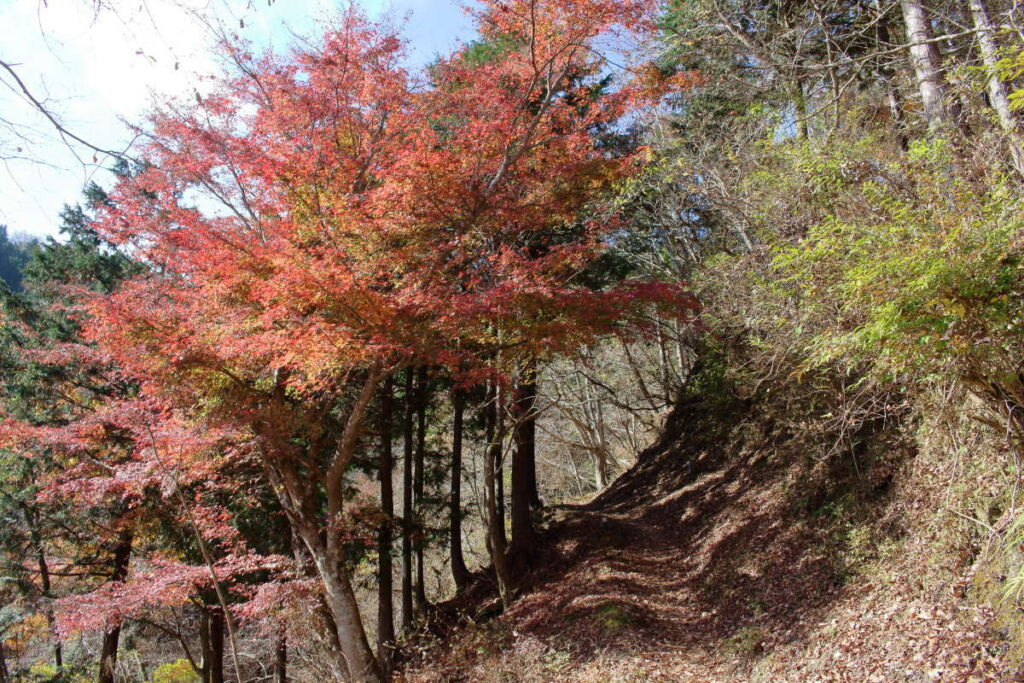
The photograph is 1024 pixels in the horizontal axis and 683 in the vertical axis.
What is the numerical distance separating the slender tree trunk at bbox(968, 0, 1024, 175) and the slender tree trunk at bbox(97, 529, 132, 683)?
1516 centimetres

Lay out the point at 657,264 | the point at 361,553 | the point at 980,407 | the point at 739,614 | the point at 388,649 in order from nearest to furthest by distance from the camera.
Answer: the point at 980,407 < the point at 739,614 < the point at 388,649 < the point at 361,553 < the point at 657,264

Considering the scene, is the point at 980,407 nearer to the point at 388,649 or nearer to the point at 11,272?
the point at 388,649

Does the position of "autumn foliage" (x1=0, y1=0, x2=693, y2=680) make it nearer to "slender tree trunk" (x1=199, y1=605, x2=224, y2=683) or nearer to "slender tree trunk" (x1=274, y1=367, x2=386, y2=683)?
"slender tree trunk" (x1=274, y1=367, x2=386, y2=683)

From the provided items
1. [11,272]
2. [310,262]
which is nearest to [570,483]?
[310,262]

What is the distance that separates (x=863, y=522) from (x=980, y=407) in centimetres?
257

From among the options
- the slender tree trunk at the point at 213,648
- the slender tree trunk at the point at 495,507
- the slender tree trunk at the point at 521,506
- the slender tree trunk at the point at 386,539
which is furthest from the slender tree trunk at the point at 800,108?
the slender tree trunk at the point at 213,648

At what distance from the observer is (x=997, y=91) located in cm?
621

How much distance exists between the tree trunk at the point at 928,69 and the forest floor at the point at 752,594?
4.27 metres

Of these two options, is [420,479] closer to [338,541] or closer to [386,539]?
[386,539]

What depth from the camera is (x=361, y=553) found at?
1346cm

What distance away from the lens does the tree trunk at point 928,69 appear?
23.1 feet

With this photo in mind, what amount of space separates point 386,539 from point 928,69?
11981 millimetres

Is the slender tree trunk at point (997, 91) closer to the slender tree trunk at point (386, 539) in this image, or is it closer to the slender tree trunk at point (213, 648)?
the slender tree trunk at point (386, 539)

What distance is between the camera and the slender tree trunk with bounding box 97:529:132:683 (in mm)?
11648
